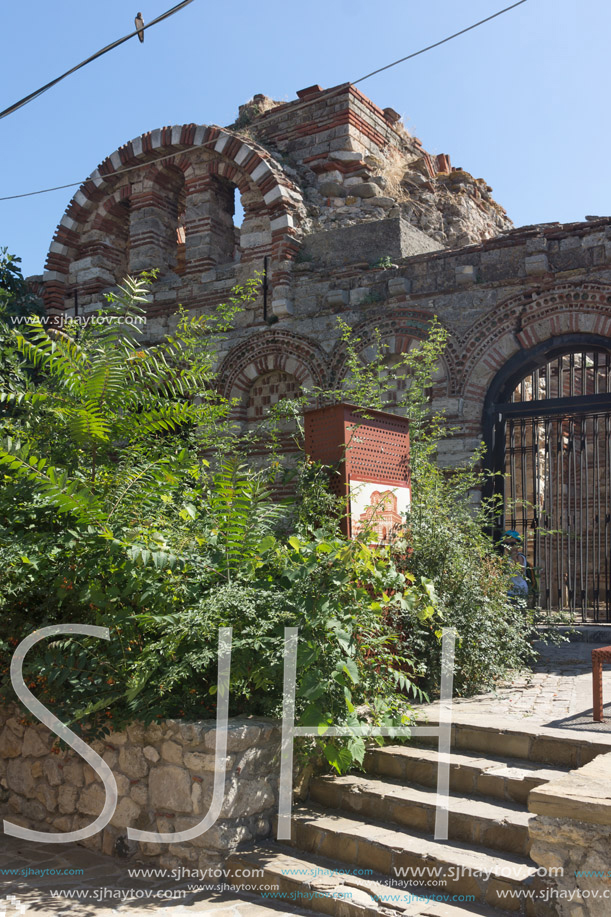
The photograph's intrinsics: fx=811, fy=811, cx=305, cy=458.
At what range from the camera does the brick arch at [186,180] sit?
1045cm

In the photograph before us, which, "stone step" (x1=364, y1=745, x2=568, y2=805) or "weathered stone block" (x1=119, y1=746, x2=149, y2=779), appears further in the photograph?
"weathered stone block" (x1=119, y1=746, x2=149, y2=779)

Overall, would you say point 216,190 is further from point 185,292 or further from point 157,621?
point 157,621

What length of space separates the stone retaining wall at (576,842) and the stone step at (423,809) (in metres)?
0.24

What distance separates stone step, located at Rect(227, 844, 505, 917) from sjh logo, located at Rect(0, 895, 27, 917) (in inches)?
36.7

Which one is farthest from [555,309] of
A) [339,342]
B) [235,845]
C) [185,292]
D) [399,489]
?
[235,845]

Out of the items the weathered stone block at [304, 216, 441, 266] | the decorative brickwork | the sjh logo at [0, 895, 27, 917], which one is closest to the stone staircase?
the sjh logo at [0, 895, 27, 917]

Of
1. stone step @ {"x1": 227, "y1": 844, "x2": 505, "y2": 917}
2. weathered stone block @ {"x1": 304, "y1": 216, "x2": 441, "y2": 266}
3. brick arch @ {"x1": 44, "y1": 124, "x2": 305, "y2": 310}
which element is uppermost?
brick arch @ {"x1": 44, "y1": 124, "x2": 305, "y2": 310}

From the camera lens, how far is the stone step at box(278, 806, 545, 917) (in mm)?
3285

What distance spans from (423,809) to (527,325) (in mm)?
6000

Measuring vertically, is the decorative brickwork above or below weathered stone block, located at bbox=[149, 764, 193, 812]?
above

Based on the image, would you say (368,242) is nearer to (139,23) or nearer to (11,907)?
(139,23)

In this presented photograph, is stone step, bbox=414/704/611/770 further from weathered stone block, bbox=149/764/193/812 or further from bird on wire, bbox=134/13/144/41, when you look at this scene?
bird on wire, bbox=134/13/144/41

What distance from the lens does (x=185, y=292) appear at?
11.2m

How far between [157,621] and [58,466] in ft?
4.95
